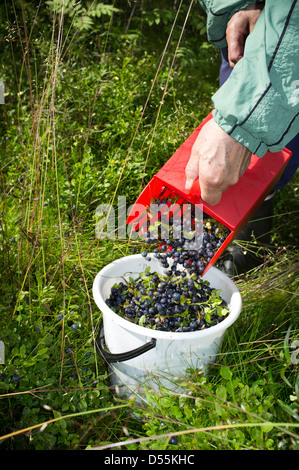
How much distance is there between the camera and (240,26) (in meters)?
1.63

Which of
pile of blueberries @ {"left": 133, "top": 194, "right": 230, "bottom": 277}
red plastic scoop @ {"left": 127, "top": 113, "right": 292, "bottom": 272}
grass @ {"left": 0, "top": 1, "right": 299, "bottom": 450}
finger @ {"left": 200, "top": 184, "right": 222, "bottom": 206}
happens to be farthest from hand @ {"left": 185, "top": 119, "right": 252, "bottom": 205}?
grass @ {"left": 0, "top": 1, "right": 299, "bottom": 450}

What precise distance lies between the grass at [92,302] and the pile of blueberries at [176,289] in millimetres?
162

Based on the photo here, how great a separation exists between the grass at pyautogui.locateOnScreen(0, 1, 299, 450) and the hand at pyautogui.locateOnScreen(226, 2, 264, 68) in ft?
0.95

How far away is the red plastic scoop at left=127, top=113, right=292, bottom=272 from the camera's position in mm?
1641

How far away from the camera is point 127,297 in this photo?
1685 mm

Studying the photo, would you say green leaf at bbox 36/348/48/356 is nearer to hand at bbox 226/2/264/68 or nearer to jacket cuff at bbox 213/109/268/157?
jacket cuff at bbox 213/109/268/157

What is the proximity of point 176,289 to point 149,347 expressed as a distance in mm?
303

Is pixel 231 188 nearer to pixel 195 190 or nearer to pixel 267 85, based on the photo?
pixel 195 190

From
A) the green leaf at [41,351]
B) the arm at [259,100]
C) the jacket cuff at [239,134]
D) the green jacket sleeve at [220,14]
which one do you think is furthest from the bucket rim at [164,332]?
the green jacket sleeve at [220,14]

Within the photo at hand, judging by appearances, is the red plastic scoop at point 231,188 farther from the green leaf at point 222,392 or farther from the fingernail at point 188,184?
the green leaf at point 222,392
